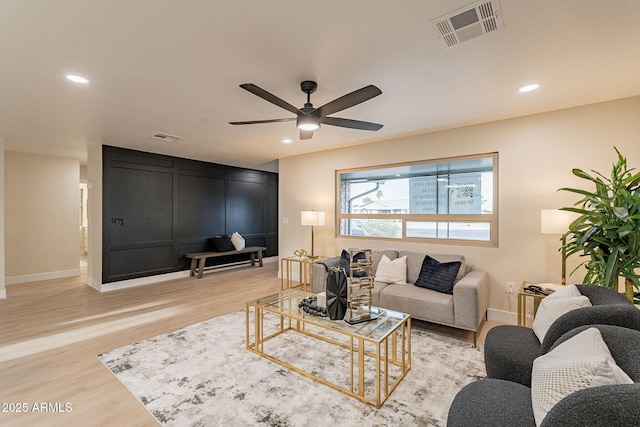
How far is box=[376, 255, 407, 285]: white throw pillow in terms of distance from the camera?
378 cm

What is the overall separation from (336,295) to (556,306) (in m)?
1.54

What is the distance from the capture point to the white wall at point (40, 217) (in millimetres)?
5441

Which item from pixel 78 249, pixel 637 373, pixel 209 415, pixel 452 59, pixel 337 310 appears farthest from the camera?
pixel 78 249

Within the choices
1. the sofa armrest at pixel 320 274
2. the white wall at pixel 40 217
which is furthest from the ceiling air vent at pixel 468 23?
the white wall at pixel 40 217

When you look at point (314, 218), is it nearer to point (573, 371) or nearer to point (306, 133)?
point (306, 133)

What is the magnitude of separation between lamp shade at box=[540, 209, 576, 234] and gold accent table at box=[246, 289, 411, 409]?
5.96 feet

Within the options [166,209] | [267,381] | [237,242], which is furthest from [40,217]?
[267,381]

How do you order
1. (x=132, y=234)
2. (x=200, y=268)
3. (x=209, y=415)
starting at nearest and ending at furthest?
(x=209, y=415) < (x=132, y=234) < (x=200, y=268)

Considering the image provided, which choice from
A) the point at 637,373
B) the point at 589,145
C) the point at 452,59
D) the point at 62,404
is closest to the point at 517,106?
the point at 589,145

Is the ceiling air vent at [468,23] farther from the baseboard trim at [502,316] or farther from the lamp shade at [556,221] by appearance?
the baseboard trim at [502,316]

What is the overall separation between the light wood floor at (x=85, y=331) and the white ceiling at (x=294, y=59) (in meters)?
2.53

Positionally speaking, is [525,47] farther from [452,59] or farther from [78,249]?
[78,249]

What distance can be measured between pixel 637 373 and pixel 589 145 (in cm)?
303

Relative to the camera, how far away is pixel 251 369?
2473 millimetres
